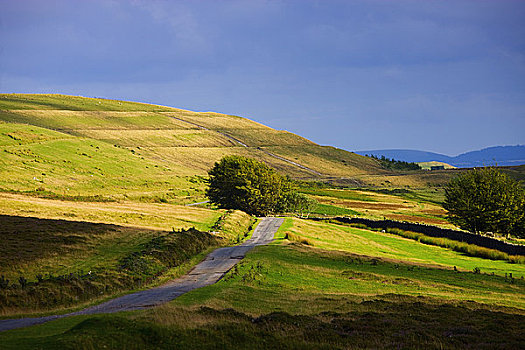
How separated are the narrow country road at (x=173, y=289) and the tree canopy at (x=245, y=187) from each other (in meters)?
46.5

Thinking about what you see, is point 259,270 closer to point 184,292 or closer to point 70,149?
point 184,292

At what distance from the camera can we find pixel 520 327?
66.5ft

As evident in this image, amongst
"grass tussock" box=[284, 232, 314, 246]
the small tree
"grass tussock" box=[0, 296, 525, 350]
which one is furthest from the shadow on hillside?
the small tree

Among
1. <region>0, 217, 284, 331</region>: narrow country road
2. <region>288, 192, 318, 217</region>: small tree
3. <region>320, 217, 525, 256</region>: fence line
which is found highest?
<region>288, 192, 318, 217</region>: small tree

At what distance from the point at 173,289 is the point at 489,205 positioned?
72.0 metres

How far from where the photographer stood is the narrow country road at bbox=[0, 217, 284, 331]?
2223 cm

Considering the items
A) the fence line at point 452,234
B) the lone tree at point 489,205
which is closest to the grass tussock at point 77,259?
the fence line at point 452,234

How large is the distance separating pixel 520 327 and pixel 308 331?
31.5 feet

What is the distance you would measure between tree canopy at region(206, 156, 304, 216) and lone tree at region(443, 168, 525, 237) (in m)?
35.9

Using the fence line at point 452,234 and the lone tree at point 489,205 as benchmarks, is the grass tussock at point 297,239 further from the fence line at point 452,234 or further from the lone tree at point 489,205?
the lone tree at point 489,205

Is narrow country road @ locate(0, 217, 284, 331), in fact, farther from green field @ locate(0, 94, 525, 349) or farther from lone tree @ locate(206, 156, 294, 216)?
lone tree @ locate(206, 156, 294, 216)

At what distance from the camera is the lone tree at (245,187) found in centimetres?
9731

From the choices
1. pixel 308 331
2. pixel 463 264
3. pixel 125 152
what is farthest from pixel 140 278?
pixel 125 152

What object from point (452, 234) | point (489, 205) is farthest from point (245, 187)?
point (489, 205)
